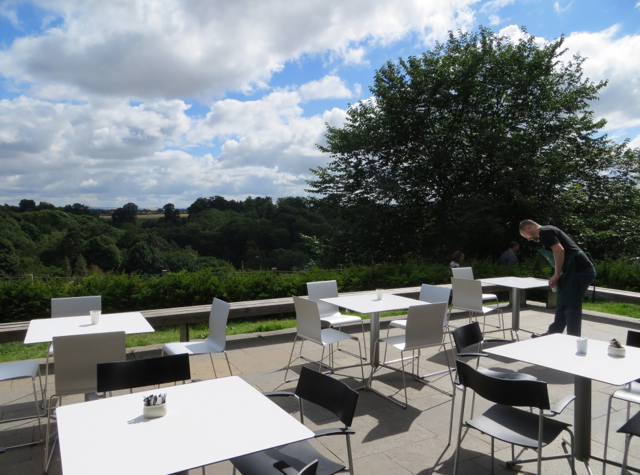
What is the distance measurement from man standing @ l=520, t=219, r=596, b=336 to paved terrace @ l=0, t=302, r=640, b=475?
609mm

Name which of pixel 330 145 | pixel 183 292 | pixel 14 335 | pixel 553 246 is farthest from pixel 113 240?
pixel 553 246

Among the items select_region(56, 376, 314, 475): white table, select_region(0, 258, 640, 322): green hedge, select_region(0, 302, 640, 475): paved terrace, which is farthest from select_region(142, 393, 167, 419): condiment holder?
select_region(0, 258, 640, 322): green hedge

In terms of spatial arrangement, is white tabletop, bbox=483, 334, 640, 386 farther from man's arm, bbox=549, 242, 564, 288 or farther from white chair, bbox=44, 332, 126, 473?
white chair, bbox=44, 332, 126, 473

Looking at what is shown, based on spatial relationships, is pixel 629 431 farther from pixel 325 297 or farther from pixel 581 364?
pixel 325 297

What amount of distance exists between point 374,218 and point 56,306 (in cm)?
1090

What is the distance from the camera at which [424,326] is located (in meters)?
4.10

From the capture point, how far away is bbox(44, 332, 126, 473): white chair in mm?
2979

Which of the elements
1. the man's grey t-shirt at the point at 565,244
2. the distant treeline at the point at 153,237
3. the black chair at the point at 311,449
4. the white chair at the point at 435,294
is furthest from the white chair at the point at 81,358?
the distant treeline at the point at 153,237

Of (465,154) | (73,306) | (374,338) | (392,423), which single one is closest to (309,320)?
(374,338)

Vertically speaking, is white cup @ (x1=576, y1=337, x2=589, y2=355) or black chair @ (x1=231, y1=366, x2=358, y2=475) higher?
white cup @ (x1=576, y1=337, x2=589, y2=355)

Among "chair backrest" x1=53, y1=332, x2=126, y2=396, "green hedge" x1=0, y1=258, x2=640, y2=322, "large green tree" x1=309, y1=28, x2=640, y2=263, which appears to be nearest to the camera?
"chair backrest" x1=53, y1=332, x2=126, y2=396

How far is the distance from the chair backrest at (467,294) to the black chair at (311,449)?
3918 millimetres

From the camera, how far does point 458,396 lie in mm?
4000

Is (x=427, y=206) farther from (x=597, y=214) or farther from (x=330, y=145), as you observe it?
(x=597, y=214)
